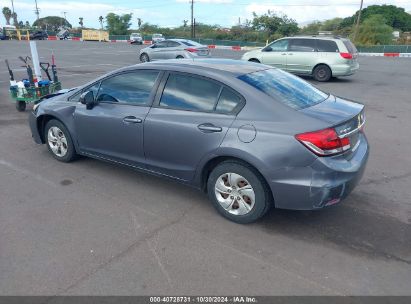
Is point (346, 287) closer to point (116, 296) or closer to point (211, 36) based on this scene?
point (116, 296)

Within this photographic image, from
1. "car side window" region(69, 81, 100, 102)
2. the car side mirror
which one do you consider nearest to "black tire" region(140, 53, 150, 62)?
"car side window" region(69, 81, 100, 102)

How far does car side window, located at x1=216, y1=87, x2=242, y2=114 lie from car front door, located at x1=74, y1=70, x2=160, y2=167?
2.93 ft

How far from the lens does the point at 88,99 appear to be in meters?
4.60

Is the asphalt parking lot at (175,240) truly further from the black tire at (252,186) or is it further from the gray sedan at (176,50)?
the gray sedan at (176,50)

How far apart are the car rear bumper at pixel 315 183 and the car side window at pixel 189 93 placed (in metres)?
1.07

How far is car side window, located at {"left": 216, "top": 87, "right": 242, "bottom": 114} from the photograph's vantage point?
12.0ft

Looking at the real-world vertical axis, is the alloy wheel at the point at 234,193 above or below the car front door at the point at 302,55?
below

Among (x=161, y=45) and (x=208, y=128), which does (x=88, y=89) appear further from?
(x=161, y=45)

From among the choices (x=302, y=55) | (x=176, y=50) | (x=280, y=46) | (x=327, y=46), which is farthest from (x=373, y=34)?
(x=302, y=55)

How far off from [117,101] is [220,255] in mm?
2348

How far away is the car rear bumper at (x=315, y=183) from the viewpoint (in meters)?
3.28

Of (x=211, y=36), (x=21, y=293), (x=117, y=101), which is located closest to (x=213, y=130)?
(x=117, y=101)

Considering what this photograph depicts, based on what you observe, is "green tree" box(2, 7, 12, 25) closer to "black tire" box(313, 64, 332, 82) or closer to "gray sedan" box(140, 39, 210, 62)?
"gray sedan" box(140, 39, 210, 62)

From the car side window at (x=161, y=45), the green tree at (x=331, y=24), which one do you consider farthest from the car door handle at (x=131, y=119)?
the green tree at (x=331, y=24)
